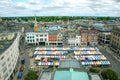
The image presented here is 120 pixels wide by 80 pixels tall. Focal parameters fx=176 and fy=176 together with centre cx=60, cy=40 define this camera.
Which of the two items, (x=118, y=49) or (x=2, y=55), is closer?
(x=2, y=55)

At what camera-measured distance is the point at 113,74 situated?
2347 inches

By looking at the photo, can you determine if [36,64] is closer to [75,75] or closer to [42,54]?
[42,54]

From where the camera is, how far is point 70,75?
40.9 m

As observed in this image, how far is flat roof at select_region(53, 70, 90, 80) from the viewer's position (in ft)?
131

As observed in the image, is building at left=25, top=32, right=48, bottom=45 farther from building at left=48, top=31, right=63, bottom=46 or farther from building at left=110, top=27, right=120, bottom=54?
building at left=110, top=27, right=120, bottom=54

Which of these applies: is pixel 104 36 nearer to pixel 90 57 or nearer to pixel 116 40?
pixel 116 40

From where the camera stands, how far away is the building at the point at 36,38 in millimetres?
135250

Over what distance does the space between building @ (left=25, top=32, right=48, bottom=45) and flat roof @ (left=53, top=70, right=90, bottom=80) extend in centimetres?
9354

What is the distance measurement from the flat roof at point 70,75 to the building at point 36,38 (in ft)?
307

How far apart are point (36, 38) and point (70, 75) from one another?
97843mm

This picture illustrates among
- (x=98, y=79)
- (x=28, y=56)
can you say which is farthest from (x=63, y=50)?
(x=98, y=79)

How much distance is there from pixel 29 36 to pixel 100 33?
186 ft

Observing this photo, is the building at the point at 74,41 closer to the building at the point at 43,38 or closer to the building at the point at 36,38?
the building at the point at 43,38

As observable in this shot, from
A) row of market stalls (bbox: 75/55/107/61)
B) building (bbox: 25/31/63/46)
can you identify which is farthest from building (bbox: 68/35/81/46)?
row of market stalls (bbox: 75/55/107/61)
